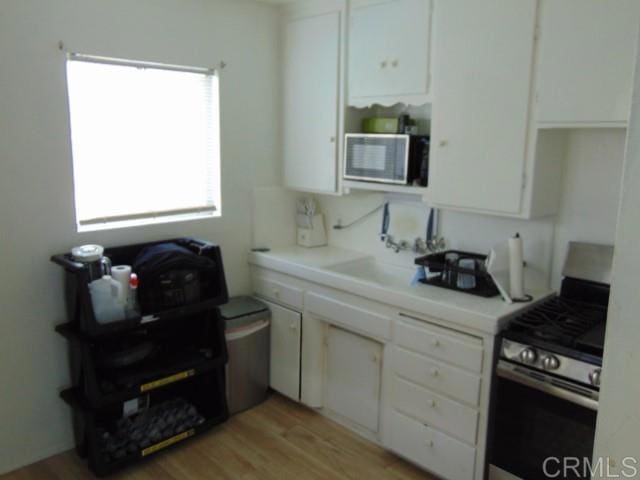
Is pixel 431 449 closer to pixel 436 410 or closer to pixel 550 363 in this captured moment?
pixel 436 410

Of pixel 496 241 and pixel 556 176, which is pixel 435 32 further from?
pixel 496 241

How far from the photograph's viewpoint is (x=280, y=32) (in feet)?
11.1

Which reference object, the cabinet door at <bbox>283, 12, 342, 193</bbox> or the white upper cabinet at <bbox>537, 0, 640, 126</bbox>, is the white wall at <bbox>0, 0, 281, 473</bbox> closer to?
the cabinet door at <bbox>283, 12, 342, 193</bbox>

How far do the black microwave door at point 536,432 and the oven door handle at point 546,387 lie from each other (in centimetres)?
2

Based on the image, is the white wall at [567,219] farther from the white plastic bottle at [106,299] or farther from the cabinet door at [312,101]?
the white plastic bottle at [106,299]

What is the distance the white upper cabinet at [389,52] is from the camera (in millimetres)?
2633

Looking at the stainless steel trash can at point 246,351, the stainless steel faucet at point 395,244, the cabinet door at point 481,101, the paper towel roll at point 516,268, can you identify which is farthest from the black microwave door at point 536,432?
the stainless steel trash can at point 246,351

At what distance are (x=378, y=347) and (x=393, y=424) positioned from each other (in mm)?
390

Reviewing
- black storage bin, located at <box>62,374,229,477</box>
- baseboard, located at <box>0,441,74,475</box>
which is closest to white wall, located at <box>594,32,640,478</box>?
black storage bin, located at <box>62,374,229,477</box>

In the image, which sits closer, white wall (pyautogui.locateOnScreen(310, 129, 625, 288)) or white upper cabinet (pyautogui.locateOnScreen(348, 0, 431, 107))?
white wall (pyautogui.locateOnScreen(310, 129, 625, 288))

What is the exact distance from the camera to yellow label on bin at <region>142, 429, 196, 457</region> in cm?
261

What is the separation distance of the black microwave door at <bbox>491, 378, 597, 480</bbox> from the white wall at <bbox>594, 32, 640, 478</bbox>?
4.88ft

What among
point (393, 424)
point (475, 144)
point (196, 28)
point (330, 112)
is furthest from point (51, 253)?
point (475, 144)

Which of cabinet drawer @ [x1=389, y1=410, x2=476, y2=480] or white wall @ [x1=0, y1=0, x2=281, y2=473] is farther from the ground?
white wall @ [x1=0, y1=0, x2=281, y2=473]
